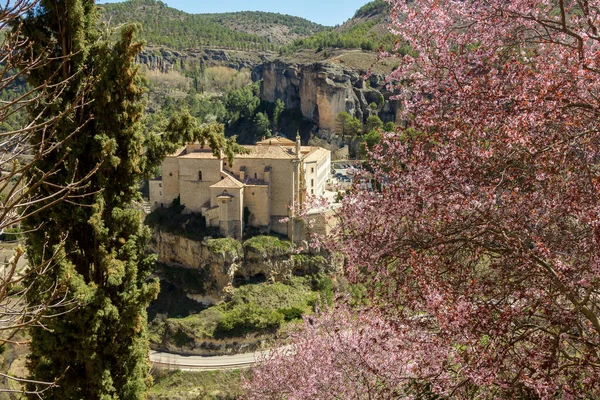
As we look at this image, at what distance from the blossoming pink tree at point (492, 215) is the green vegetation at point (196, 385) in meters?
15.8

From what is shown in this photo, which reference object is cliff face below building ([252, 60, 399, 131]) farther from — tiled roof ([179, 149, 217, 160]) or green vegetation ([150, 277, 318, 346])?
green vegetation ([150, 277, 318, 346])

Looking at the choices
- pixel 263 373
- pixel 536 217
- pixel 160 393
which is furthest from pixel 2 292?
pixel 160 393

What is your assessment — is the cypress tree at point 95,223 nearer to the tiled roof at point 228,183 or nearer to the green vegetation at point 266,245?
the tiled roof at point 228,183

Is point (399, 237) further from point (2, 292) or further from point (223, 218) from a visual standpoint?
point (223, 218)

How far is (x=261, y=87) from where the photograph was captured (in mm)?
66562

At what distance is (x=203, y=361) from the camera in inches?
930

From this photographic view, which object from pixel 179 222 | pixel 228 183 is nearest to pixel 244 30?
pixel 179 222

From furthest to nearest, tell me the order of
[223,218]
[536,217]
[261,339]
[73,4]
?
[223,218]
[261,339]
[73,4]
[536,217]

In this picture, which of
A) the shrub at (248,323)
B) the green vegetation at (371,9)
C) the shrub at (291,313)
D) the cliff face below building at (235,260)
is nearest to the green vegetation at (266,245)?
the cliff face below building at (235,260)

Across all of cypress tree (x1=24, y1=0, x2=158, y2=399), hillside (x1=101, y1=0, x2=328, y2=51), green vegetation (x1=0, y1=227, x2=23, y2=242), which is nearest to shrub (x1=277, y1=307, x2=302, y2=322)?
green vegetation (x1=0, y1=227, x2=23, y2=242)

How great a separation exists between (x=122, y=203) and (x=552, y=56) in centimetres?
528

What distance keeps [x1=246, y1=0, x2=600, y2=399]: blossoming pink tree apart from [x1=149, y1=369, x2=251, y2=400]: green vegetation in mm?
15804

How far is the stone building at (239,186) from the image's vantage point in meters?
26.7

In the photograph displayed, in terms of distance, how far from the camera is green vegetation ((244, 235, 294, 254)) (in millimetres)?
26922
